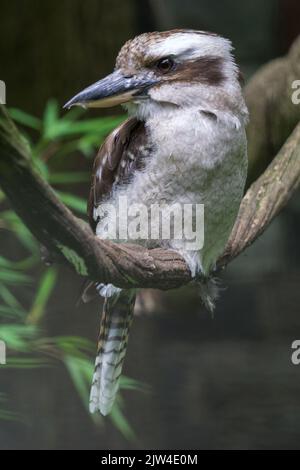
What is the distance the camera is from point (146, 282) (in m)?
0.90

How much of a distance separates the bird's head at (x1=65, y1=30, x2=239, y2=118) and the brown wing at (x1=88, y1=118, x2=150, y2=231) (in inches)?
1.2

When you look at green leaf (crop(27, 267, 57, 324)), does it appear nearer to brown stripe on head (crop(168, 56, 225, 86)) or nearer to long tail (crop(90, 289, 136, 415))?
long tail (crop(90, 289, 136, 415))

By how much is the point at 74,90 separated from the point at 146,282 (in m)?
0.44

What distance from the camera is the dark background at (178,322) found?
125cm

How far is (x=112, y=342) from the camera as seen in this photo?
42.6 inches

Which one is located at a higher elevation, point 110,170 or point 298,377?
point 110,170

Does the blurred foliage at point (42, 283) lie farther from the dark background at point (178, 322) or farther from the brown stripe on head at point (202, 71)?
the brown stripe on head at point (202, 71)

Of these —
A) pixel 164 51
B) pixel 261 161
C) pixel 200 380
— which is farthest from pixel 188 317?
pixel 164 51

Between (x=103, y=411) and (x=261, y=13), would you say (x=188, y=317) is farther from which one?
(x=261, y=13)

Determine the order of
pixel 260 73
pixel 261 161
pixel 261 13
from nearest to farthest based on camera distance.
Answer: pixel 261 161 < pixel 260 73 < pixel 261 13

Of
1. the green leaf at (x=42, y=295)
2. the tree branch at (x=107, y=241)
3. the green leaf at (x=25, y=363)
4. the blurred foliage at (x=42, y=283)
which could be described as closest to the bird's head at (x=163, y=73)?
the tree branch at (x=107, y=241)

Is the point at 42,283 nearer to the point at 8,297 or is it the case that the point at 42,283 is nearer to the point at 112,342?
the point at 8,297

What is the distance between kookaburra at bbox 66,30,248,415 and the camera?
35.1 inches

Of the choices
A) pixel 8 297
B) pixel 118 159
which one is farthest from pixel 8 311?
pixel 118 159
